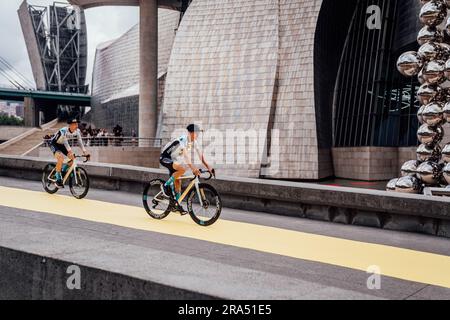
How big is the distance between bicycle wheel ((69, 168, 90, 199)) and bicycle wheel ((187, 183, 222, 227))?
391 centimetres

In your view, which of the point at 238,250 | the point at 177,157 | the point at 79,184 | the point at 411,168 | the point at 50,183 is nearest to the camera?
the point at 238,250

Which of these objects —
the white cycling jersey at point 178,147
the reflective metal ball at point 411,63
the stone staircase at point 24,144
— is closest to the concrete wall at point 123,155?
the stone staircase at point 24,144

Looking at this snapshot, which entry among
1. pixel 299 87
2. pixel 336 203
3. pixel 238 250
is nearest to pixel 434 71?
pixel 336 203

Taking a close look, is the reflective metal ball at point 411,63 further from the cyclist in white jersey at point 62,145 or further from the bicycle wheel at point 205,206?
the cyclist in white jersey at point 62,145

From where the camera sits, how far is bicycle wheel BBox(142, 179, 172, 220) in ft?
30.1

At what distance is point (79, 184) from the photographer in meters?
11.6

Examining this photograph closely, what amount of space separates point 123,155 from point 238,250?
32591mm

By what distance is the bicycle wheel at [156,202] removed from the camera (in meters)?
9.17

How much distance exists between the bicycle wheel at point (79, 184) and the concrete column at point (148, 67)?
3251cm

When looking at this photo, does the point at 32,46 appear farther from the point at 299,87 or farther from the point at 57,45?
the point at 299,87
